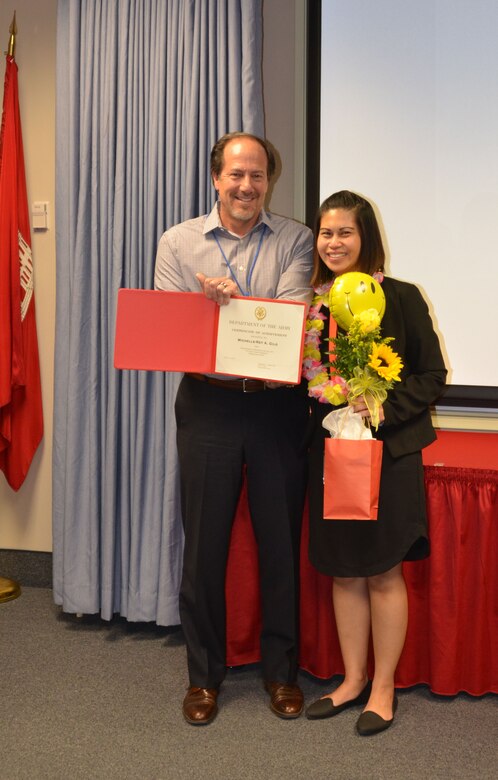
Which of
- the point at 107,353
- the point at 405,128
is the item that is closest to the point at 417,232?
the point at 405,128

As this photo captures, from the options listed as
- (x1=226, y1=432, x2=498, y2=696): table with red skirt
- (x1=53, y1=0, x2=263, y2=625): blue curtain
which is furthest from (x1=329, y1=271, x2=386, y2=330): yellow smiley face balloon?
(x1=53, y1=0, x2=263, y2=625): blue curtain

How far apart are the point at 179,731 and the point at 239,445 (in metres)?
0.92

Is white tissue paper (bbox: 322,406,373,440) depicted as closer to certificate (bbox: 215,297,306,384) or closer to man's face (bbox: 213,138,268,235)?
certificate (bbox: 215,297,306,384)

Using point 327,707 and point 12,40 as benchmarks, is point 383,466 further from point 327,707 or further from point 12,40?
point 12,40

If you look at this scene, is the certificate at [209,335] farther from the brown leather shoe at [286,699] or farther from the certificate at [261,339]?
the brown leather shoe at [286,699]

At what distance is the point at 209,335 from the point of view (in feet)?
7.77

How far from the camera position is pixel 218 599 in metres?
2.64

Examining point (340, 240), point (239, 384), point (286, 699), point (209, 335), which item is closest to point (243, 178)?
point (340, 240)

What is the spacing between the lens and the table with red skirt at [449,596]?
8.55 ft

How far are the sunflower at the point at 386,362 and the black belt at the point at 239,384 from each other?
43 centimetres

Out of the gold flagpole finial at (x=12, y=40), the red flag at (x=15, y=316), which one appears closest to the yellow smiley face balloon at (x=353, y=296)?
the red flag at (x=15, y=316)

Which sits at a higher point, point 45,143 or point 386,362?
point 45,143

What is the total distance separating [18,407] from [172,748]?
1.85 m

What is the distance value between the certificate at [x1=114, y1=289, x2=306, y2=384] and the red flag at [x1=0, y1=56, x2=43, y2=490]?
131cm
